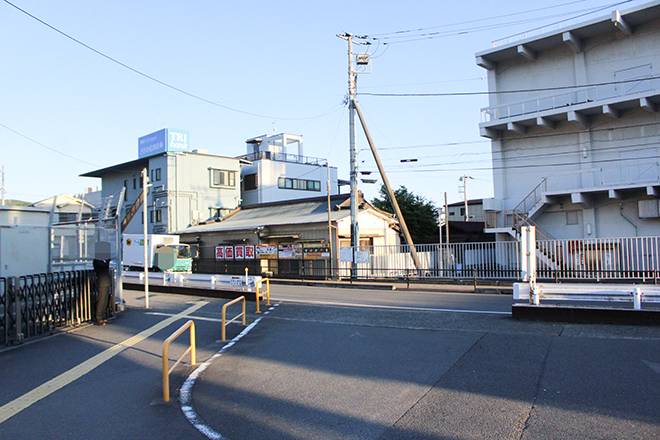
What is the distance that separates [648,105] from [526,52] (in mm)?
6833

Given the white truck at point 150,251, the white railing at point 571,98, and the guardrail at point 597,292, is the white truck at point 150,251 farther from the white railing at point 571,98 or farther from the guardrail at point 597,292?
the guardrail at point 597,292

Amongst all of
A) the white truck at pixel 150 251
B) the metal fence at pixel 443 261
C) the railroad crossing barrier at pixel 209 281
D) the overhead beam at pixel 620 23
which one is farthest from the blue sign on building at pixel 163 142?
the overhead beam at pixel 620 23

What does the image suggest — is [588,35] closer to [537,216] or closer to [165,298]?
[537,216]

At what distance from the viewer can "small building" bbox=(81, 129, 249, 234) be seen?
42062 millimetres

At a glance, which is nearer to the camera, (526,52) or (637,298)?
(637,298)

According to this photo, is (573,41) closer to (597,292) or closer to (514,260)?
(514,260)

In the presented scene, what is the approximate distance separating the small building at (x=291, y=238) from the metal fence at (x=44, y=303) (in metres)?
15.0

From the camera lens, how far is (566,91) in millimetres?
24609

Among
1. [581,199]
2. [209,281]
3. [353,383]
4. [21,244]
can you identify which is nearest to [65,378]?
[353,383]

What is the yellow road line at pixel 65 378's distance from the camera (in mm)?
5898

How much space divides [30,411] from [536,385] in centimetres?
656

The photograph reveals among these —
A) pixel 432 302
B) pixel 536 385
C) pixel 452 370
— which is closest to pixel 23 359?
pixel 452 370

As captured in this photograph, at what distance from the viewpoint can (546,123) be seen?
81.0ft

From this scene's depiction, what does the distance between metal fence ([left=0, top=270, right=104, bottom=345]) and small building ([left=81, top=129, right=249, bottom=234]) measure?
101ft
